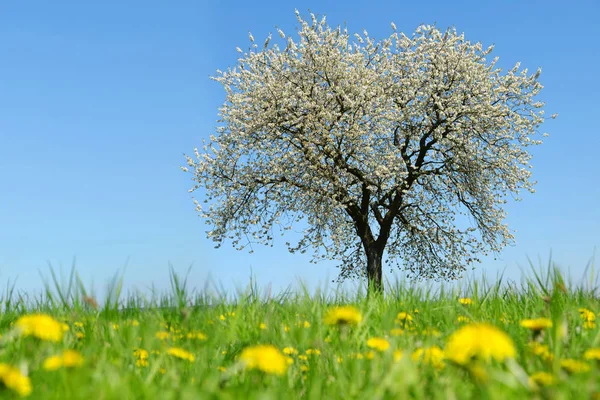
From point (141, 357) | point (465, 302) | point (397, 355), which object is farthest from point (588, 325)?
point (141, 357)

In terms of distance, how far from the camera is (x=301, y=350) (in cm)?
353

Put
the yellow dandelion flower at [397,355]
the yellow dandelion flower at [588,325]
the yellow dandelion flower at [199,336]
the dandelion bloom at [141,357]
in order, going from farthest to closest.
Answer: the yellow dandelion flower at [588,325] < the yellow dandelion flower at [199,336] < the dandelion bloom at [141,357] < the yellow dandelion flower at [397,355]

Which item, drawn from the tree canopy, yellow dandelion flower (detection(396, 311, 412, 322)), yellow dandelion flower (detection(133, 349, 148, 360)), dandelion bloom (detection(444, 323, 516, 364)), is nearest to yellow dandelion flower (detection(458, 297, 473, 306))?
yellow dandelion flower (detection(396, 311, 412, 322))

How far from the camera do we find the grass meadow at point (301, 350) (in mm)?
2057

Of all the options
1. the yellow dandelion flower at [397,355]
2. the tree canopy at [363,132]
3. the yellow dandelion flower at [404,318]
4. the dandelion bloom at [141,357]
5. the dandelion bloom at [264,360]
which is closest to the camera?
the dandelion bloom at [264,360]

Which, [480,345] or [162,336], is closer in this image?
[480,345]

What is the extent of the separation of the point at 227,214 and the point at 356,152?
5.02m

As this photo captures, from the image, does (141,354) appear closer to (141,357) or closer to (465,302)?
(141,357)

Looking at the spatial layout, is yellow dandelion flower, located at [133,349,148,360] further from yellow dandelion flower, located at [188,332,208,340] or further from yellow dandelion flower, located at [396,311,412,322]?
yellow dandelion flower, located at [396,311,412,322]

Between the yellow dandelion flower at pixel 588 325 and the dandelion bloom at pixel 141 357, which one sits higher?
the yellow dandelion flower at pixel 588 325

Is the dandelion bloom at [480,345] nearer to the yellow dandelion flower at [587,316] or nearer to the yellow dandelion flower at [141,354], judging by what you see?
the yellow dandelion flower at [141,354]

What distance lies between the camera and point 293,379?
296 centimetres

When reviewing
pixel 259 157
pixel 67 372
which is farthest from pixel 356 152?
pixel 67 372

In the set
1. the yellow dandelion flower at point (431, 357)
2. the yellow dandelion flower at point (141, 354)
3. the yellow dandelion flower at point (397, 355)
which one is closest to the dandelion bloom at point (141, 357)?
the yellow dandelion flower at point (141, 354)
